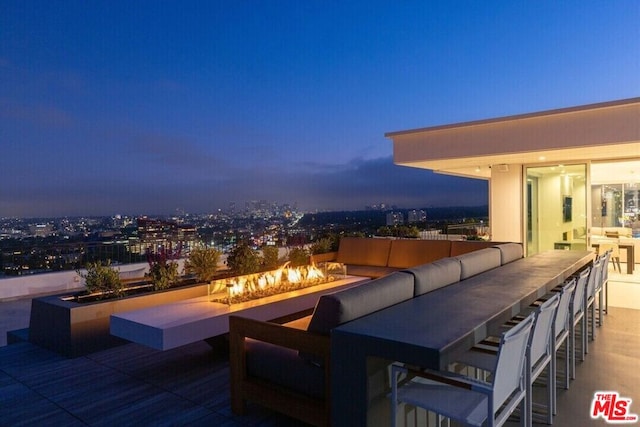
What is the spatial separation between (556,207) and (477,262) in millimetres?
5501

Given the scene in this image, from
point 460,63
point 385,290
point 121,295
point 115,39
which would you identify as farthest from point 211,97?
point 385,290

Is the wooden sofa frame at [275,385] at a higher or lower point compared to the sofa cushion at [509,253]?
lower

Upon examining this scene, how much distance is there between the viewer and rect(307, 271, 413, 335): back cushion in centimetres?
227

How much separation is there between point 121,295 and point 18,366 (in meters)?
1.09

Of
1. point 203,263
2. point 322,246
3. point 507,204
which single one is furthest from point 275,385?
point 507,204

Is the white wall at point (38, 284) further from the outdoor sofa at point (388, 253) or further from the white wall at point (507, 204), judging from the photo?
the white wall at point (507, 204)

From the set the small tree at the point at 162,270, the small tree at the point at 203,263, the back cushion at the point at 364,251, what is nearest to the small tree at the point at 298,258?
the back cushion at the point at 364,251

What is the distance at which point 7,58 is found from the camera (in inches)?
423

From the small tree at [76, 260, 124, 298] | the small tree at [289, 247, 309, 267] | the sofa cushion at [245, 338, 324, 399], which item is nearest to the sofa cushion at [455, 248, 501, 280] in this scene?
the sofa cushion at [245, 338, 324, 399]

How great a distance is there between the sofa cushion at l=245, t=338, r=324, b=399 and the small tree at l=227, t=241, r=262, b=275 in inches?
120

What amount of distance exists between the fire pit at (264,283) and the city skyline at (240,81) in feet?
26.0

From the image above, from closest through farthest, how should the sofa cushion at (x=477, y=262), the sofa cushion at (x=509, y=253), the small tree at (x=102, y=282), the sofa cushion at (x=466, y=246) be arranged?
the sofa cushion at (x=477, y=262) < the sofa cushion at (x=509, y=253) < the small tree at (x=102, y=282) < the sofa cushion at (x=466, y=246)

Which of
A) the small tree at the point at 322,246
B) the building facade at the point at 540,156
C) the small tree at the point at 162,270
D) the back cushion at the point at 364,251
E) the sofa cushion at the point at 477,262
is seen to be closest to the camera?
the sofa cushion at the point at 477,262

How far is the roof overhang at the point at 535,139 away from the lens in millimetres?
5945
